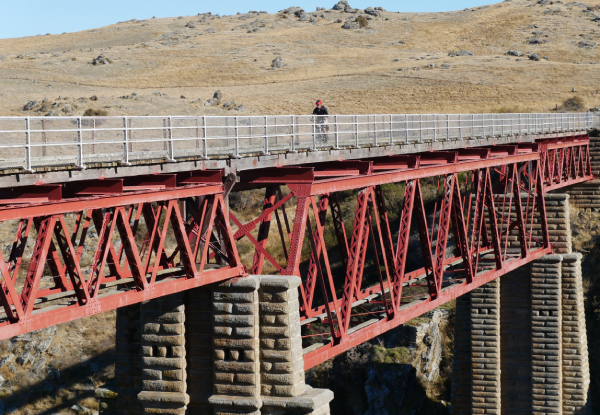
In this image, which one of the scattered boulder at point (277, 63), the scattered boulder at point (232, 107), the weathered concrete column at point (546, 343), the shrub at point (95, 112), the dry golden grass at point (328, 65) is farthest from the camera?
the scattered boulder at point (277, 63)

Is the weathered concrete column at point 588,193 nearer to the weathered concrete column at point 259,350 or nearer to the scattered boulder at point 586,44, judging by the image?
the weathered concrete column at point 259,350

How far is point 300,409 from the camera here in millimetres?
15250

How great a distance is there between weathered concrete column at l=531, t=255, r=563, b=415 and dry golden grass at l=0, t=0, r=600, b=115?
38.1 m

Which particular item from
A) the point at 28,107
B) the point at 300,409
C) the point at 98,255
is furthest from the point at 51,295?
the point at 28,107

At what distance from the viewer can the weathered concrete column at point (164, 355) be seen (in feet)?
53.0

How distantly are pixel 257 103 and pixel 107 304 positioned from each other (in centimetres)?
6084

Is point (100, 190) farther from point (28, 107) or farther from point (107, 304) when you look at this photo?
point (28, 107)

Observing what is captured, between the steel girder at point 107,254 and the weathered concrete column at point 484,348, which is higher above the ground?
the steel girder at point 107,254

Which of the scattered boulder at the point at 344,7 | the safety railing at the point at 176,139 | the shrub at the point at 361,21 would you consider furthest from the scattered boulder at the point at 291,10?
the safety railing at the point at 176,139

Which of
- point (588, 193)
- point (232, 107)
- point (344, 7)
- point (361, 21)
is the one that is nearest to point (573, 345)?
point (588, 193)

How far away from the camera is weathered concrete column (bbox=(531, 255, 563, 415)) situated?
103 ft

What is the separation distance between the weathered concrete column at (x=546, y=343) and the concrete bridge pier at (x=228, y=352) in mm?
17697

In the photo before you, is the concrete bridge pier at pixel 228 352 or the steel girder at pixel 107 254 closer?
the steel girder at pixel 107 254

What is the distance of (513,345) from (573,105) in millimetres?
40735
